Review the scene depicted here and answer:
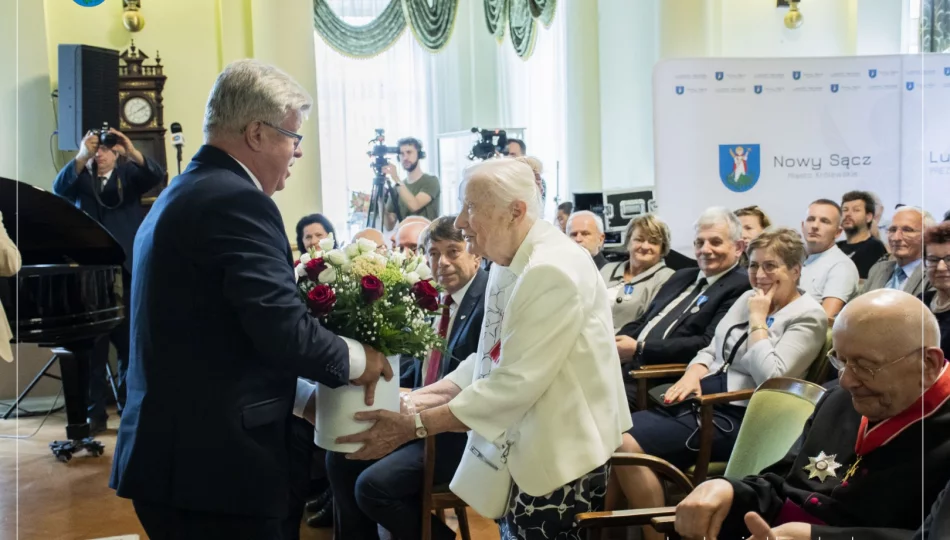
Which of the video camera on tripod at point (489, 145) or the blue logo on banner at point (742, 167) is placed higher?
the video camera on tripod at point (489, 145)

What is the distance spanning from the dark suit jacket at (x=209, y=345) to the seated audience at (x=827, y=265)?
3320 mm

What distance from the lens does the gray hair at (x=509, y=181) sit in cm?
203

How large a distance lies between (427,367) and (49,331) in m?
2.58

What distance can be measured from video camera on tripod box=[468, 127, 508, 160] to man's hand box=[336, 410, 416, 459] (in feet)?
17.6

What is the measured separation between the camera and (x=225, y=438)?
174cm

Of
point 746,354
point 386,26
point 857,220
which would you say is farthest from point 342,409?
point 386,26

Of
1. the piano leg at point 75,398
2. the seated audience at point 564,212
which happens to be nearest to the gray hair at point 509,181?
the piano leg at point 75,398

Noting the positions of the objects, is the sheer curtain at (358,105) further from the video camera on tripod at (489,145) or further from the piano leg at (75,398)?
the piano leg at (75,398)

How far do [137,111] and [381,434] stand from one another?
6.04 metres

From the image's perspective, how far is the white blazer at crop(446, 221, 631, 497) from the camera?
1896mm

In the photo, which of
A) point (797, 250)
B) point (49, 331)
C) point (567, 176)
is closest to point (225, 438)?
point (797, 250)

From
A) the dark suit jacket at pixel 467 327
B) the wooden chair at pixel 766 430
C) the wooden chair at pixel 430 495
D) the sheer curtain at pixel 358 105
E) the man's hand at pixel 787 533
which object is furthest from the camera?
the sheer curtain at pixel 358 105

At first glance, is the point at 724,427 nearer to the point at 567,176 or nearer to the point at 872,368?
the point at 872,368

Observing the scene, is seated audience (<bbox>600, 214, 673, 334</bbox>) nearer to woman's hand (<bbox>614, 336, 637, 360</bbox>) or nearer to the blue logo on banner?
woman's hand (<bbox>614, 336, 637, 360</bbox>)
